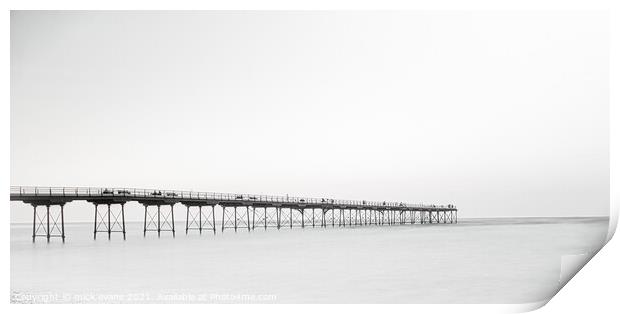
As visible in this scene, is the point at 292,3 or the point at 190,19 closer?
the point at 292,3

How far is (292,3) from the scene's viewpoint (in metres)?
13.1

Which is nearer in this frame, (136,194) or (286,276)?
(286,276)

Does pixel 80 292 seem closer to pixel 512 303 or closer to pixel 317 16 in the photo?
pixel 317 16

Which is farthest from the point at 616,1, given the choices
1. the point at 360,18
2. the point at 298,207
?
the point at 298,207

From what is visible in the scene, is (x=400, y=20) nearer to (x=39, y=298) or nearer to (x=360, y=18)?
(x=360, y=18)

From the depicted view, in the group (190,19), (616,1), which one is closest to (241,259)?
(190,19)

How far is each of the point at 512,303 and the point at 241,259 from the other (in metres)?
11.5

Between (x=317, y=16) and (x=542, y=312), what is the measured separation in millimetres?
7888

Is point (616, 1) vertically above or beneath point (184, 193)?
above

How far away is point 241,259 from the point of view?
24.5 metres

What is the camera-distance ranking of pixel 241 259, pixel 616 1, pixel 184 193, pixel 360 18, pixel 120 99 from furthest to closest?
pixel 184 193
pixel 241 259
pixel 120 99
pixel 360 18
pixel 616 1
